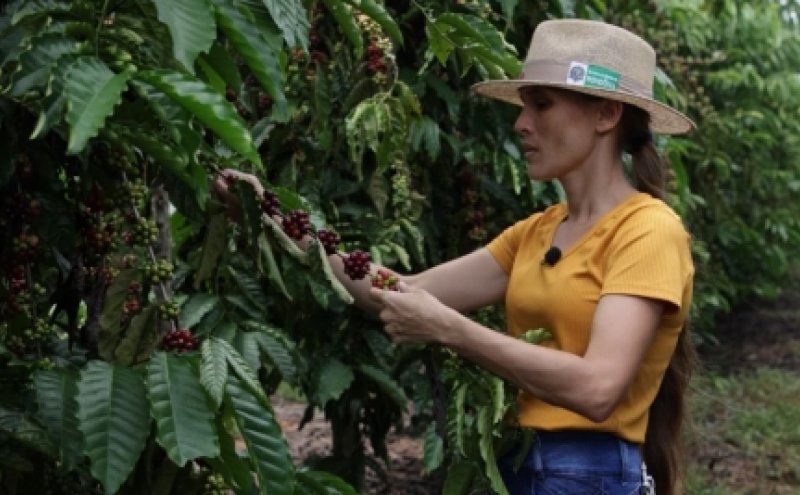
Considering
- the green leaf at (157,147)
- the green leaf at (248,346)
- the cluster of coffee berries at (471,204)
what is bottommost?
the cluster of coffee berries at (471,204)

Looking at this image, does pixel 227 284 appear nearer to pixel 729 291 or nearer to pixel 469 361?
pixel 469 361

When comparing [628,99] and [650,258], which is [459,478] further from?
[628,99]

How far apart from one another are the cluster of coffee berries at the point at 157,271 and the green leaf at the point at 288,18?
Result: 37 centimetres

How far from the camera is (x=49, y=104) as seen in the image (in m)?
1.45

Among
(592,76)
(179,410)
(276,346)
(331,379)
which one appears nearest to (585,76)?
(592,76)

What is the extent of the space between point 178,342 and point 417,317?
552 millimetres

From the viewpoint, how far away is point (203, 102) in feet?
4.83

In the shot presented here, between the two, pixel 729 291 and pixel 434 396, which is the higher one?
pixel 434 396

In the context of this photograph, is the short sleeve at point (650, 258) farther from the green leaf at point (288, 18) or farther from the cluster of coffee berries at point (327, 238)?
the green leaf at point (288, 18)

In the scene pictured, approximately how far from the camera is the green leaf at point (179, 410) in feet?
4.90

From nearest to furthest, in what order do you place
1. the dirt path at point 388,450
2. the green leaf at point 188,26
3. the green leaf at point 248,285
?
the green leaf at point 188,26 < the green leaf at point 248,285 < the dirt path at point 388,450

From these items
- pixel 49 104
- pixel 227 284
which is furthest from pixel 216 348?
pixel 227 284

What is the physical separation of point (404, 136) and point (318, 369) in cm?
75

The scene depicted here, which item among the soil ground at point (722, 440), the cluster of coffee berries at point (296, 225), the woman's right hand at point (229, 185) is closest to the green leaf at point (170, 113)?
the woman's right hand at point (229, 185)
